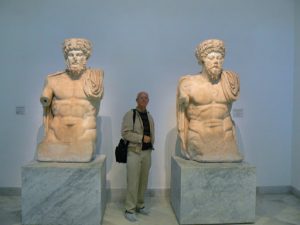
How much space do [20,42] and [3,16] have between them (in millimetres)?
439

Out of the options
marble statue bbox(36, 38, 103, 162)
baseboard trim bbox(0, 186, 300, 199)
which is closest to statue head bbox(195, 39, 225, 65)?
marble statue bbox(36, 38, 103, 162)

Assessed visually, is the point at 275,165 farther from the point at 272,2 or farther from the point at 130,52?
the point at 130,52

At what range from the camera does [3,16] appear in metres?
5.07

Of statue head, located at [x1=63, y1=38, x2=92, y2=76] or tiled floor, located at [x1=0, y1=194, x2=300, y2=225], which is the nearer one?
statue head, located at [x1=63, y1=38, x2=92, y2=76]

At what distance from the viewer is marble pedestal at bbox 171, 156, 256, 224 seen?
3.86 m

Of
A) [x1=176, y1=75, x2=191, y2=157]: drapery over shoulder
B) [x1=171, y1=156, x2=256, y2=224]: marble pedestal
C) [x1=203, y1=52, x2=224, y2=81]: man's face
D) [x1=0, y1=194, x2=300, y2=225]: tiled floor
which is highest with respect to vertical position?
[x1=203, y1=52, x2=224, y2=81]: man's face

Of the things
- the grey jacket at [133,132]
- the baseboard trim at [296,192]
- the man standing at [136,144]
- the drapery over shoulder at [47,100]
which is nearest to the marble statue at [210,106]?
the man standing at [136,144]

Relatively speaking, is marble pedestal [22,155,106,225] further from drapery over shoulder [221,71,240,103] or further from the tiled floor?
drapery over shoulder [221,71,240,103]

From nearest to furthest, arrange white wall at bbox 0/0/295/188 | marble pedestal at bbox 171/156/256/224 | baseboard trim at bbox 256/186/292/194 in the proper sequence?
marble pedestal at bbox 171/156/256/224 < white wall at bbox 0/0/295/188 < baseboard trim at bbox 256/186/292/194

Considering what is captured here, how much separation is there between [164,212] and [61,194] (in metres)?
1.35

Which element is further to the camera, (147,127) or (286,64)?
(286,64)

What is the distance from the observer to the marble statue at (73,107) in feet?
13.1

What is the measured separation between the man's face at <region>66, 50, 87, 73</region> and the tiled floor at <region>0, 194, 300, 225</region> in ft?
5.84

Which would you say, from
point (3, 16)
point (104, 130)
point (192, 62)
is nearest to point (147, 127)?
point (104, 130)
